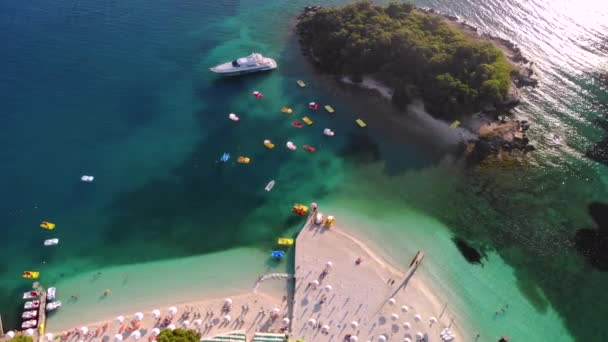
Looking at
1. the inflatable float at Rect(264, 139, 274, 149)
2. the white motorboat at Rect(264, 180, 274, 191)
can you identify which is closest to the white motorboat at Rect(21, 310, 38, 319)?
the white motorboat at Rect(264, 180, 274, 191)

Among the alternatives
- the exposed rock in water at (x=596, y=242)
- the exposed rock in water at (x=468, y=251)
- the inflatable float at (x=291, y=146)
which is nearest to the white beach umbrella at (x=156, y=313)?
the inflatable float at (x=291, y=146)

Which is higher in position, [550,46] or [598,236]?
[550,46]

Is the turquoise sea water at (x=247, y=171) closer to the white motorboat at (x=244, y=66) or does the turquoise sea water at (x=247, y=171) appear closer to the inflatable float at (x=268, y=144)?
the inflatable float at (x=268, y=144)

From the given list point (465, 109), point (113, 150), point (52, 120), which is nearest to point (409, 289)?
point (465, 109)

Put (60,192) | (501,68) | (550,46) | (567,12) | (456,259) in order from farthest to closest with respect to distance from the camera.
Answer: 1. (567,12)
2. (550,46)
3. (501,68)
4. (60,192)
5. (456,259)

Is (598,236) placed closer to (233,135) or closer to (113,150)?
Result: (233,135)

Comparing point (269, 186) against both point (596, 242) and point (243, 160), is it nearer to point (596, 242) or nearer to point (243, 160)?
point (243, 160)
